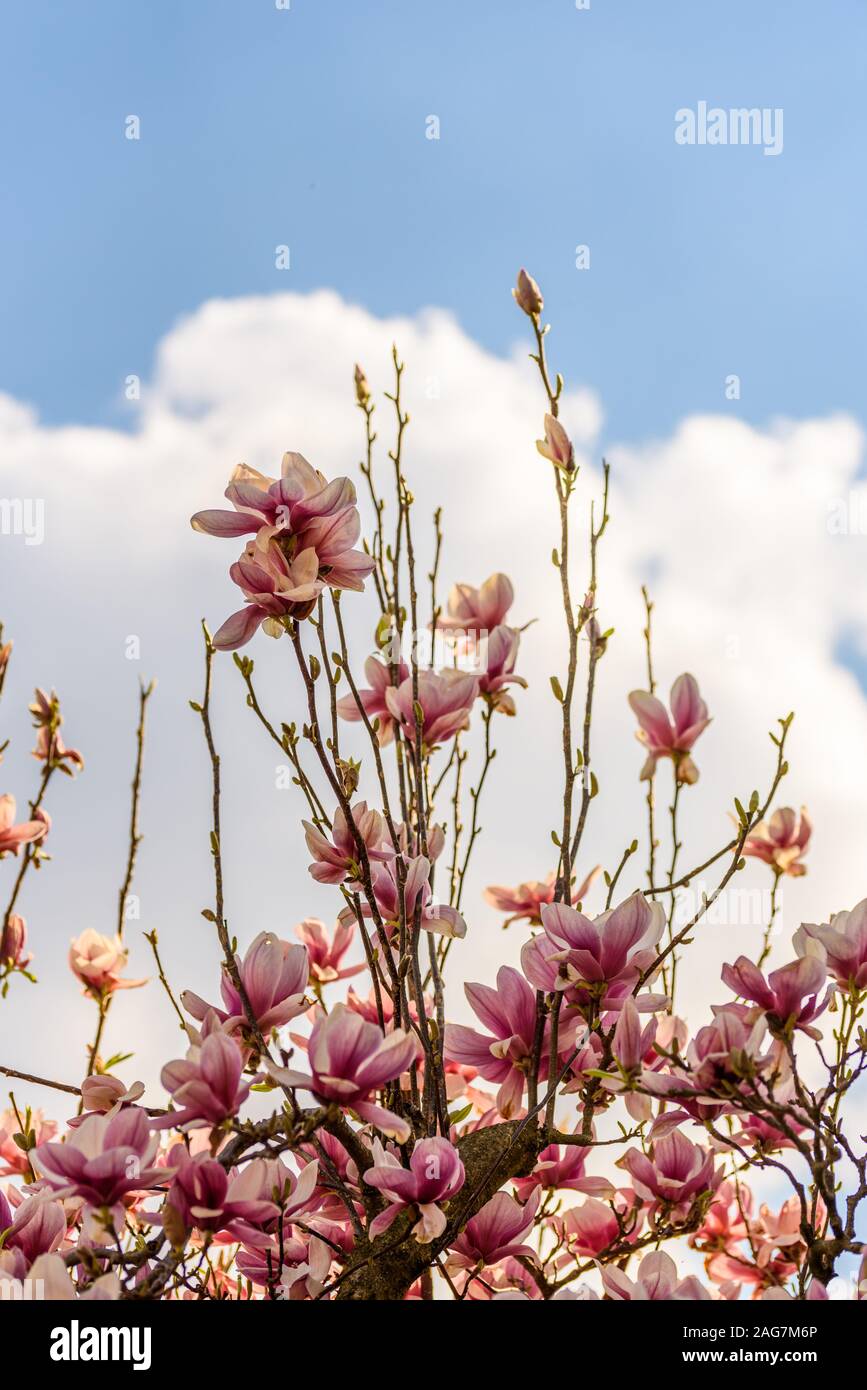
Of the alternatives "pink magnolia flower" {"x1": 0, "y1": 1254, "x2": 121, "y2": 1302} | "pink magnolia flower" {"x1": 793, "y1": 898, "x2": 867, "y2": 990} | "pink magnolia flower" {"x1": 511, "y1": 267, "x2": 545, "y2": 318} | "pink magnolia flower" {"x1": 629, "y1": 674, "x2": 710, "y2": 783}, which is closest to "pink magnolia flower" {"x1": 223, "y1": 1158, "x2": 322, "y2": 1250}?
"pink magnolia flower" {"x1": 0, "y1": 1254, "x2": 121, "y2": 1302}

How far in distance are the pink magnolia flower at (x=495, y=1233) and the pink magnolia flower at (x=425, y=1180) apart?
195 millimetres

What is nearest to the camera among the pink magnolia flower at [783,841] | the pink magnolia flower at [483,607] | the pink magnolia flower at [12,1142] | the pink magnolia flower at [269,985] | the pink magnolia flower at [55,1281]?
the pink magnolia flower at [55,1281]

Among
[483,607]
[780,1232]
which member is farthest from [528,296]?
[780,1232]

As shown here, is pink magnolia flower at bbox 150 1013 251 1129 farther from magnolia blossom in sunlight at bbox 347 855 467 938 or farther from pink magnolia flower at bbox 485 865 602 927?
pink magnolia flower at bbox 485 865 602 927

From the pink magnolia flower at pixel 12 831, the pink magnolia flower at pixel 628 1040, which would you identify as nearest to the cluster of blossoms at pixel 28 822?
the pink magnolia flower at pixel 12 831

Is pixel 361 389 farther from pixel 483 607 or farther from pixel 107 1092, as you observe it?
pixel 107 1092

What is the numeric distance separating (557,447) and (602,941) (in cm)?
70

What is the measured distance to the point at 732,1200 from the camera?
1775mm

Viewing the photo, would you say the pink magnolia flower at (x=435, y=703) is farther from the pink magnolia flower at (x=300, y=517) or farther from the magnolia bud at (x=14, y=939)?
the magnolia bud at (x=14, y=939)

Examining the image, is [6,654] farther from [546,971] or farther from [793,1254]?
[793,1254]

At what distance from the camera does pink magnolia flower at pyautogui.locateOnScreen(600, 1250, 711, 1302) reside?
1047 millimetres

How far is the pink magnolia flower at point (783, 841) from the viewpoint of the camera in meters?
2.01

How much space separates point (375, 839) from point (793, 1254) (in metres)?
0.96

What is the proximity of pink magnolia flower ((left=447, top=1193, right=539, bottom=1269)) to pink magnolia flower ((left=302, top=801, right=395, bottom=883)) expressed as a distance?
1.29 feet
